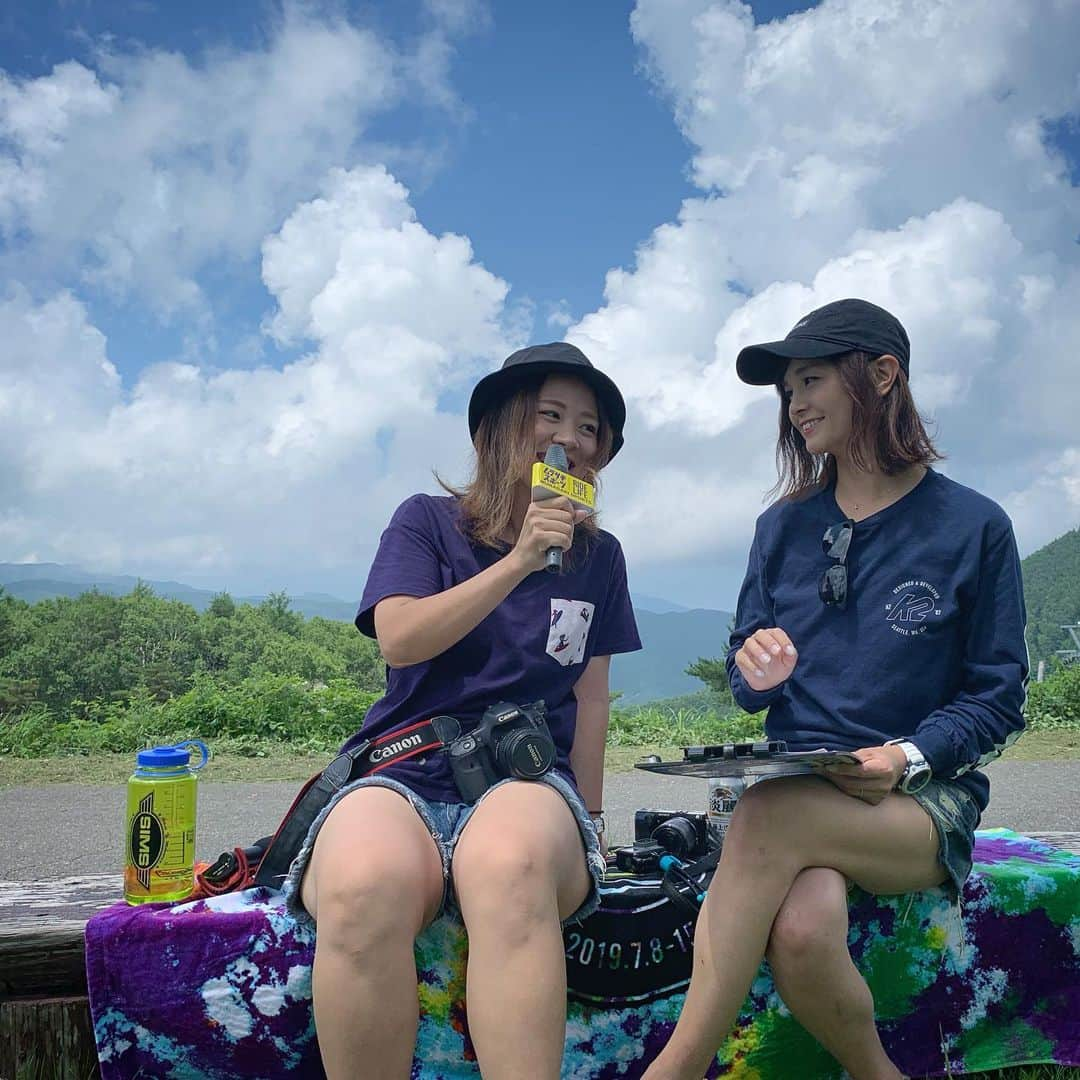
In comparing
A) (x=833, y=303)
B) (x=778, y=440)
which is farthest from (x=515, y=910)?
(x=833, y=303)

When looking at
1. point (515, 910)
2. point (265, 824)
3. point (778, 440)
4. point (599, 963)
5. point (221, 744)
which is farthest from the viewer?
point (221, 744)

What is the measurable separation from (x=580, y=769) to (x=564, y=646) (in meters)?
0.33

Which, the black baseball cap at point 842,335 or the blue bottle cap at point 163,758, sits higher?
the black baseball cap at point 842,335

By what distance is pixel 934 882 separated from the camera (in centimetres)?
224

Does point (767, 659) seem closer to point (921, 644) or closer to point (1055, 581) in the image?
point (921, 644)

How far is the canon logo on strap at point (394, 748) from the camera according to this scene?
2.33 metres

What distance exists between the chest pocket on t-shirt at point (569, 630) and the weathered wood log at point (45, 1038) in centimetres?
134

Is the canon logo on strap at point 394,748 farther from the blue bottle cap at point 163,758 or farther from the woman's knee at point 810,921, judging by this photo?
the woman's knee at point 810,921

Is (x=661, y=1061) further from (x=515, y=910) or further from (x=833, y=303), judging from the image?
(x=833, y=303)

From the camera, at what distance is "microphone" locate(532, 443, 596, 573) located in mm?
2338

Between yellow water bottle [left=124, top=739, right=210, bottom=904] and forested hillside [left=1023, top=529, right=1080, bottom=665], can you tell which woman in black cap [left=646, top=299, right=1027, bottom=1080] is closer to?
yellow water bottle [left=124, top=739, right=210, bottom=904]

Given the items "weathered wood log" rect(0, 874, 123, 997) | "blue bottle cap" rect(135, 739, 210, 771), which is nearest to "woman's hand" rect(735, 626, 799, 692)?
"blue bottle cap" rect(135, 739, 210, 771)

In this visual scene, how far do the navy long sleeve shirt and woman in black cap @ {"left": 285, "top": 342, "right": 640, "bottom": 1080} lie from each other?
48 centimetres

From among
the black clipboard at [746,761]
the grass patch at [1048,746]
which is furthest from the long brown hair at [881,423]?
the grass patch at [1048,746]
